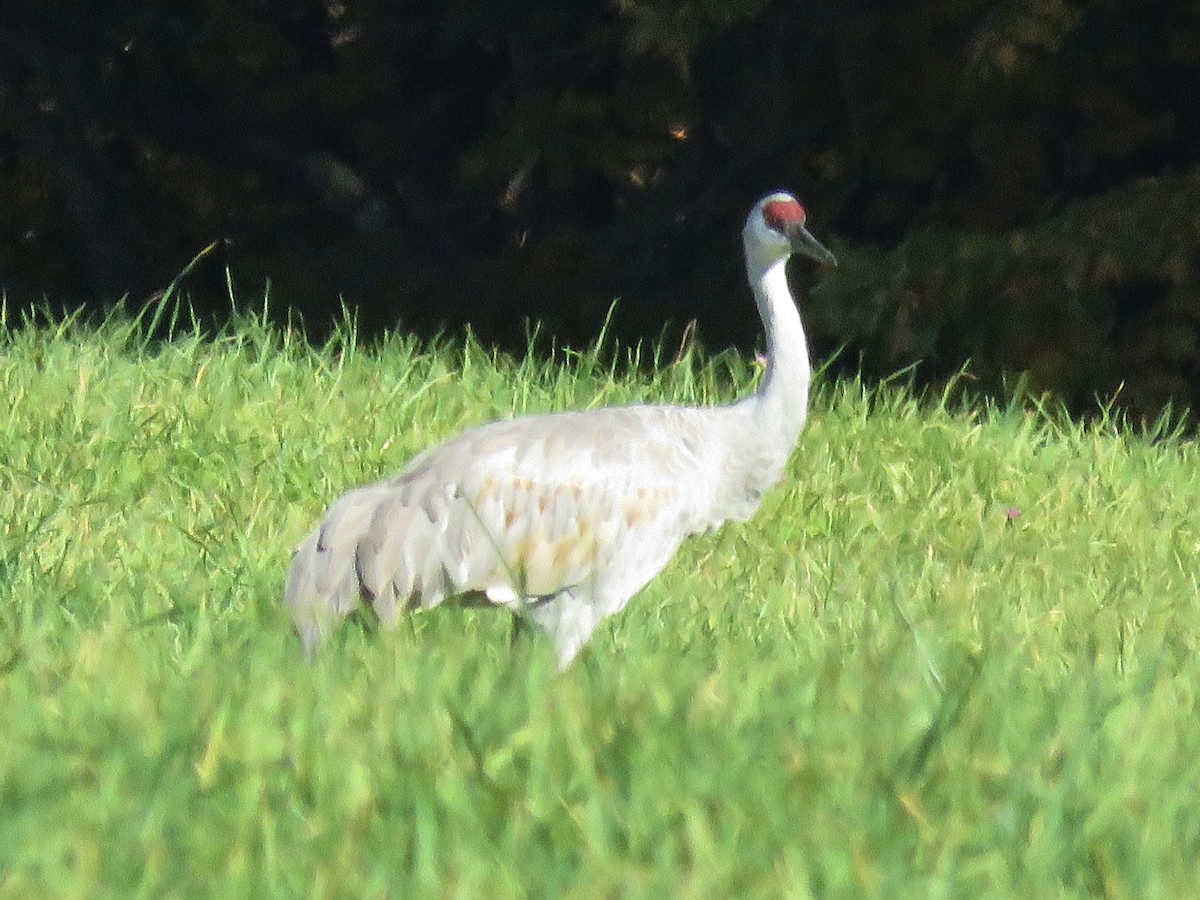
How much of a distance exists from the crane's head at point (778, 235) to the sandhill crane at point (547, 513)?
40cm

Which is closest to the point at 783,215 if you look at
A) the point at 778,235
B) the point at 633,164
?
the point at 778,235

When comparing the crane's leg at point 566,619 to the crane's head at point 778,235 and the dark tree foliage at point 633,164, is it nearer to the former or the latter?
the crane's head at point 778,235

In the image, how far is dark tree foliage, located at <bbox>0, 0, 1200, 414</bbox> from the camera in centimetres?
885

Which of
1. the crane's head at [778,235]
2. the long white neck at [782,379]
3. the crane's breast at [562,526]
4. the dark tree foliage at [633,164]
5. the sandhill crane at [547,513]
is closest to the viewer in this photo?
the sandhill crane at [547,513]

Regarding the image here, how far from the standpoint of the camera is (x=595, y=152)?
35.6ft

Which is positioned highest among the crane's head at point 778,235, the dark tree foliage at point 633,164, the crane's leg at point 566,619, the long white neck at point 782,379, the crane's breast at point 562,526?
the crane's head at point 778,235

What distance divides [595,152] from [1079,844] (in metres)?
7.93

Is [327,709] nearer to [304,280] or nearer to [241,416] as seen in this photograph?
[241,416]

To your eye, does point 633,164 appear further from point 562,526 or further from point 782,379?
point 562,526

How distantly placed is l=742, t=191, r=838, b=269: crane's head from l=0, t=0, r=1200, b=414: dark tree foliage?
3.48 metres

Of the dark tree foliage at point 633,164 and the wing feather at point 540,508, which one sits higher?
the wing feather at point 540,508

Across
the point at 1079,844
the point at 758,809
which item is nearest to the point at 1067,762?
the point at 1079,844

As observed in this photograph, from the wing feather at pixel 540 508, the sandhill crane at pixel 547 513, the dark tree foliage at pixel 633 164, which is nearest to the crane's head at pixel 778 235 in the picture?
the sandhill crane at pixel 547 513

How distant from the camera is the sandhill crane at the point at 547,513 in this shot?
14.9 ft
